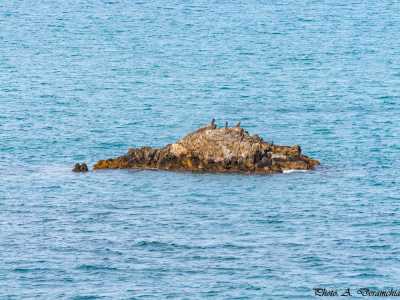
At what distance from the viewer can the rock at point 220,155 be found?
11644 cm

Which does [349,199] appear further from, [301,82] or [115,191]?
[301,82]

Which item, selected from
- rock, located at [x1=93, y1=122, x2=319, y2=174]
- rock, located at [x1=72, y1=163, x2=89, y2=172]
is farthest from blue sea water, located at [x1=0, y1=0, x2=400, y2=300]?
rock, located at [x1=93, y1=122, x2=319, y2=174]

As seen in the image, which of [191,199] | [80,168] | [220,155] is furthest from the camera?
[80,168]

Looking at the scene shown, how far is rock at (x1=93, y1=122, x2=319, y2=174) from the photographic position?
116m

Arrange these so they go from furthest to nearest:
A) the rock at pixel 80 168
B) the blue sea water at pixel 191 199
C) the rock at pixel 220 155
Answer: the rock at pixel 80 168 → the rock at pixel 220 155 → the blue sea water at pixel 191 199

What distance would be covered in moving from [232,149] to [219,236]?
606 inches

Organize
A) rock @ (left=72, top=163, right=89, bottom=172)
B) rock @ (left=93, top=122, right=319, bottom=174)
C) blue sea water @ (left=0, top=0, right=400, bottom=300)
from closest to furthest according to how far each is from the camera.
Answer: blue sea water @ (left=0, top=0, right=400, bottom=300)
rock @ (left=93, top=122, right=319, bottom=174)
rock @ (left=72, top=163, right=89, bottom=172)

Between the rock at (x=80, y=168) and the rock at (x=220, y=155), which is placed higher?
the rock at (x=220, y=155)

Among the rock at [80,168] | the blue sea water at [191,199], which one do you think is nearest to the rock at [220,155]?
the blue sea water at [191,199]

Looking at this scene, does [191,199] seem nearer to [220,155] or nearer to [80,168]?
[220,155]

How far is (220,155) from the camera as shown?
116 meters

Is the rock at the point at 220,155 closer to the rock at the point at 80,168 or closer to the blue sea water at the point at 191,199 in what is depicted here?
the blue sea water at the point at 191,199

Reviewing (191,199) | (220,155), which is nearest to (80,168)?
(220,155)

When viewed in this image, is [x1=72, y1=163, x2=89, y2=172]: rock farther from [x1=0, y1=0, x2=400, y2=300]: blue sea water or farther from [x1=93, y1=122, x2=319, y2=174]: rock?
[x1=93, y1=122, x2=319, y2=174]: rock
